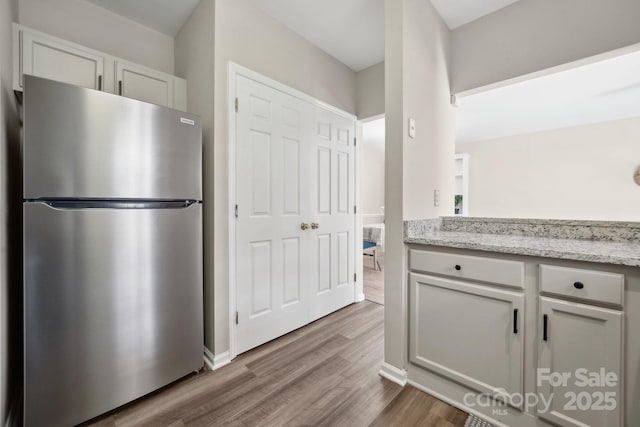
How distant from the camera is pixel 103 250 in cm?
130

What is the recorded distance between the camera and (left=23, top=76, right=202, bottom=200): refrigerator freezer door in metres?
1.16

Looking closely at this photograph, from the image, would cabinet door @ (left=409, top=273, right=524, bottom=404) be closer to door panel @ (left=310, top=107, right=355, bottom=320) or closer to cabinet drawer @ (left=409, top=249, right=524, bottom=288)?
cabinet drawer @ (left=409, top=249, right=524, bottom=288)

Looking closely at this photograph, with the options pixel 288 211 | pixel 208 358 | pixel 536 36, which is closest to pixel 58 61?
pixel 288 211

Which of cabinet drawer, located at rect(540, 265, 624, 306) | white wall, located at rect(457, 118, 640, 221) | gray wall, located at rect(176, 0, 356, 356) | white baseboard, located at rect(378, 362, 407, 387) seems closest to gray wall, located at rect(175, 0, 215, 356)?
gray wall, located at rect(176, 0, 356, 356)

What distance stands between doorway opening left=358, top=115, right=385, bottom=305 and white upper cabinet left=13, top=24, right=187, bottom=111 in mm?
1927

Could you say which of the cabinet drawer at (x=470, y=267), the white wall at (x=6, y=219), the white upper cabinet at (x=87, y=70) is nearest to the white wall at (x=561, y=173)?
the cabinet drawer at (x=470, y=267)

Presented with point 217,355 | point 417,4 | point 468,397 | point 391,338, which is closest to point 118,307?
point 217,355

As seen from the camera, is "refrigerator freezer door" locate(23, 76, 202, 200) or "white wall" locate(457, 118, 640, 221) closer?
"refrigerator freezer door" locate(23, 76, 202, 200)

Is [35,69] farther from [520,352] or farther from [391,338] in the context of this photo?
[520,352]

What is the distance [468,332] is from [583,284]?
555 mm

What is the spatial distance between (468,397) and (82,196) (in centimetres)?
223

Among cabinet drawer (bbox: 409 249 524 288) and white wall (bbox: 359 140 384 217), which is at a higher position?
white wall (bbox: 359 140 384 217)

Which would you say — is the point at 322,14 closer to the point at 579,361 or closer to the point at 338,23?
the point at 338,23

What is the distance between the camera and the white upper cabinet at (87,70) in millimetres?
1419
